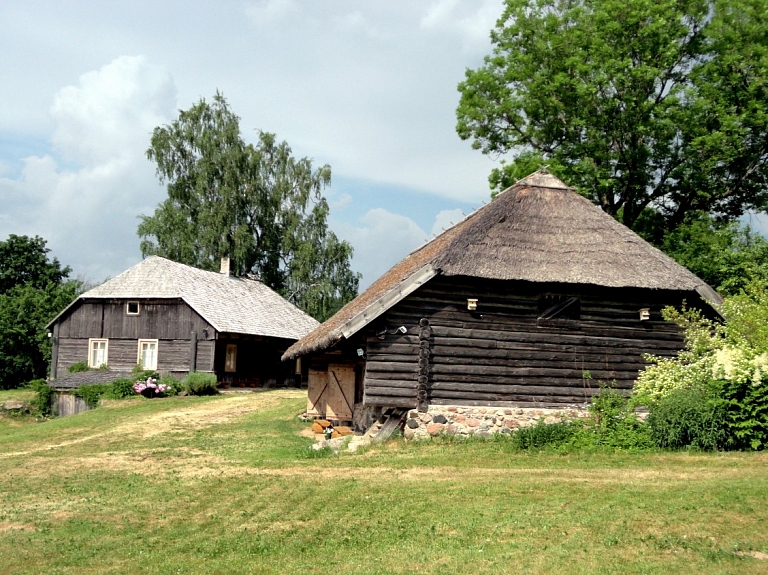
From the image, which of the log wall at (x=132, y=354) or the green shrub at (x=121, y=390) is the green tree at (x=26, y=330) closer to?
the log wall at (x=132, y=354)

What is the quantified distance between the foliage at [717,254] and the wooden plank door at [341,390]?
1138cm

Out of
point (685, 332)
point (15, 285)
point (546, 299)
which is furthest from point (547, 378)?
point (15, 285)

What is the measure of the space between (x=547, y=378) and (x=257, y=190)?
3252 centimetres

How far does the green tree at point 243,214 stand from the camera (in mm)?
46844

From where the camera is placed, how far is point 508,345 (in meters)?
18.1

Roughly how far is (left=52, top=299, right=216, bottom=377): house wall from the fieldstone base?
755 inches

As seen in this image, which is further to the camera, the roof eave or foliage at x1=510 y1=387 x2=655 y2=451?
the roof eave

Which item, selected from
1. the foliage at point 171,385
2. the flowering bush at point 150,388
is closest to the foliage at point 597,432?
the flowering bush at point 150,388

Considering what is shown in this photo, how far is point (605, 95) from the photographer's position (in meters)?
28.0

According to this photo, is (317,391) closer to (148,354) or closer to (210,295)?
(148,354)

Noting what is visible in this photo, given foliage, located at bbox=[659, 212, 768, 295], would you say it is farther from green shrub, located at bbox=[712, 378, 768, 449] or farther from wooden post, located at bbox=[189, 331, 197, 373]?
wooden post, located at bbox=[189, 331, 197, 373]

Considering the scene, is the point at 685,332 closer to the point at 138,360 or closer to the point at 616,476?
the point at 616,476

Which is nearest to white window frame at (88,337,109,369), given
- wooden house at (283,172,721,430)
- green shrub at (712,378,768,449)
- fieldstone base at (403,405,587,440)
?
wooden house at (283,172,721,430)

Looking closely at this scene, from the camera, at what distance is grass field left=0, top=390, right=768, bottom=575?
9078 millimetres
